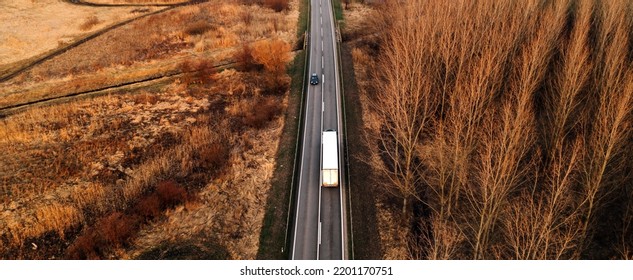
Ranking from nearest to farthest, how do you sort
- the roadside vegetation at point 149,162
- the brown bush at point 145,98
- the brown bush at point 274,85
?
1. the roadside vegetation at point 149,162
2. the brown bush at point 145,98
3. the brown bush at point 274,85

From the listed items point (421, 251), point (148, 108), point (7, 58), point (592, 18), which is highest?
point (592, 18)

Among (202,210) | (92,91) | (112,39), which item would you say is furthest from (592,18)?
(112,39)

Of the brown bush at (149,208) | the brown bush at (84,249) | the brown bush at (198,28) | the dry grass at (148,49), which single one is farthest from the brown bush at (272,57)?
the brown bush at (84,249)

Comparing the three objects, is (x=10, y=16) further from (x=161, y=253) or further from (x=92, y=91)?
(x=161, y=253)

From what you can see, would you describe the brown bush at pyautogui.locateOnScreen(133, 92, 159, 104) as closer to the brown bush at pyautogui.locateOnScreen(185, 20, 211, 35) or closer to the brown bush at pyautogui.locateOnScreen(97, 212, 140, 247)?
the brown bush at pyautogui.locateOnScreen(97, 212, 140, 247)

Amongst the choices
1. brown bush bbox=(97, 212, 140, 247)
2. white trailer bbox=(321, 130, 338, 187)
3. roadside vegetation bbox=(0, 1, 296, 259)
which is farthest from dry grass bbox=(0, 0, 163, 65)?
→ white trailer bbox=(321, 130, 338, 187)

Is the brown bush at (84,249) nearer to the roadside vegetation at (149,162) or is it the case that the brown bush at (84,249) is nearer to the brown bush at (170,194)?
the roadside vegetation at (149,162)
